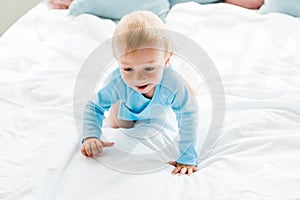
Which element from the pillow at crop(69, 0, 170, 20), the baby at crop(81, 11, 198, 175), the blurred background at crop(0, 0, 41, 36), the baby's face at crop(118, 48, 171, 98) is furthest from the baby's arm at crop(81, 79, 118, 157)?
the blurred background at crop(0, 0, 41, 36)

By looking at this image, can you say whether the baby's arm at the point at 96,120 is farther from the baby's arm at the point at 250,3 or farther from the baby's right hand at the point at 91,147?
the baby's arm at the point at 250,3

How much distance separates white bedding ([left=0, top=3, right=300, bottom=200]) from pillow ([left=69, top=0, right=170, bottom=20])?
6cm

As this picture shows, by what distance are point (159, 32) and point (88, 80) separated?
42cm

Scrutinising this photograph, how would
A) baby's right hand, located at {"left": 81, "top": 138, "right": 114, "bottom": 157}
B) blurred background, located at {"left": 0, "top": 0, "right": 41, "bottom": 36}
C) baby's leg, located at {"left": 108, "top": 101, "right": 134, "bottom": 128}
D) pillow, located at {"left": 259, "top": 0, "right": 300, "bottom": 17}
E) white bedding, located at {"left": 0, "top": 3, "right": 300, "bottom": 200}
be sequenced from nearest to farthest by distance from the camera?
1. white bedding, located at {"left": 0, "top": 3, "right": 300, "bottom": 200}
2. baby's right hand, located at {"left": 81, "top": 138, "right": 114, "bottom": 157}
3. baby's leg, located at {"left": 108, "top": 101, "right": 134, "bottom": 128}
4. pillow, located at {"left": 259, "top": 0, "right": 300, "bottom": 17}
5. blurred background, located at {"left": 0, "top": 0, "right": 41, "bottom": 36}

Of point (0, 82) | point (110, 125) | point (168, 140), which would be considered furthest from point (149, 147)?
point (0, 82)

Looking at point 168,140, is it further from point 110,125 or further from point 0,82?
point 0,82

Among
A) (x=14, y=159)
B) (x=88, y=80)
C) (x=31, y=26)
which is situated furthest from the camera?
(x=31, y=26)

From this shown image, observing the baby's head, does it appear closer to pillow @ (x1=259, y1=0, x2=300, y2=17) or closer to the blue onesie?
the blue onesie

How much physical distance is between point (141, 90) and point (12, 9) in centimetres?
164

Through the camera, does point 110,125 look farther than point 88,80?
No

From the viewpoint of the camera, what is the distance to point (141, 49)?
108 centimetres

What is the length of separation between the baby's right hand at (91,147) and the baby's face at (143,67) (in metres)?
0.17

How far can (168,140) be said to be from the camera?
1225 millimetres

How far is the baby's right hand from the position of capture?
1.15 meters
